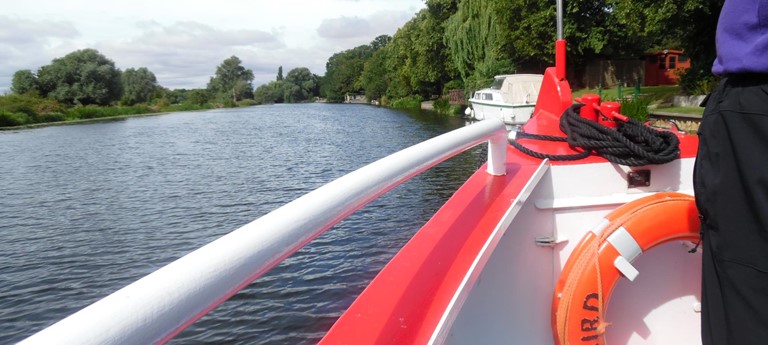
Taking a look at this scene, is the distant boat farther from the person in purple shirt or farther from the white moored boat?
the person in purple shirt

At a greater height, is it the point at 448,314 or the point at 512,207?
the point at 512,207

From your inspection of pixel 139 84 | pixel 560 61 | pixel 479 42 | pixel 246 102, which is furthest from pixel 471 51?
pixel 246 102

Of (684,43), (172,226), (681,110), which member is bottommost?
(172,226)

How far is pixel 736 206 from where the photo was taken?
1364 mm

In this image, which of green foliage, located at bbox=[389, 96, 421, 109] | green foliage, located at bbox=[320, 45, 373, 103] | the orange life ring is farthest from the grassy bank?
green foliage, located at bbox=[320, 45, 373, 103]

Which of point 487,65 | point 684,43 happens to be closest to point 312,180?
point 684,43

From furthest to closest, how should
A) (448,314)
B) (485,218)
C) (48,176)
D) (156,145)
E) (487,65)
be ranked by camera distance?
1. (487,65)
2. (156,145)
3. (48,176)
4. (485,218)
5. (448,314)

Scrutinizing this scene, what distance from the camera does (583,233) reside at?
7.39 feet

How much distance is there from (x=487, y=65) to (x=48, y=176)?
22.7 m

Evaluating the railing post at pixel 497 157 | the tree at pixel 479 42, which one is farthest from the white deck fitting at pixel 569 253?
the tree at pixel 479 42

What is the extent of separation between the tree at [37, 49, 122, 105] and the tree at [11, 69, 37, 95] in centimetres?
80

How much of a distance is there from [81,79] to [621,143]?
62047 mm

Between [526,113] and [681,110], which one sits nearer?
[681,110]

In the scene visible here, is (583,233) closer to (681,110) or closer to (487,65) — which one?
(681,110)
